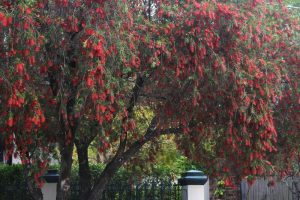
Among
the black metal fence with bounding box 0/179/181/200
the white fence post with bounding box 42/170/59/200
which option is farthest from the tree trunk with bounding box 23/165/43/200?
the black metal fence with bounding box 0/179/181/200

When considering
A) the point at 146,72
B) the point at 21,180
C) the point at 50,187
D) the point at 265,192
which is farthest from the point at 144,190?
the point at 265,192

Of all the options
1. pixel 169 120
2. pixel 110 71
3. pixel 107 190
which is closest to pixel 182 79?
pixel 169 120

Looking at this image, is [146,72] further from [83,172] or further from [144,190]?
[144,190]

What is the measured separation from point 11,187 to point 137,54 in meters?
5.10

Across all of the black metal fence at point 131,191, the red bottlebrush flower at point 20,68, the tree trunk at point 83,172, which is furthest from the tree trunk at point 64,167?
the red bottlebrush flower at point 20,68

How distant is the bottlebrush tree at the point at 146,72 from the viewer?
7371 mm

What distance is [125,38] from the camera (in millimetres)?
7836

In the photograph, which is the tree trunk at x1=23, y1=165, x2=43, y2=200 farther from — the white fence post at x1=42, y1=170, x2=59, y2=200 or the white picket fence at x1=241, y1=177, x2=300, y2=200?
the white picket fence at x1=241, y1=177, x2=300, y2=200

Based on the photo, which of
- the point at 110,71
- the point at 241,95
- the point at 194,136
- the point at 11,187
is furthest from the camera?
the point at 11,187

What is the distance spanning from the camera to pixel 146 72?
29.0ft

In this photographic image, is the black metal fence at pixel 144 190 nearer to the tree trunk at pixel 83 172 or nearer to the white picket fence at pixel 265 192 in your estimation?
the tree trunk at pixel 83 172

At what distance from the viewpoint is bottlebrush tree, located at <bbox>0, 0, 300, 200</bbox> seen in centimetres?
737

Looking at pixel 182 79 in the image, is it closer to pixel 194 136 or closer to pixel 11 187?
pixel 194 136

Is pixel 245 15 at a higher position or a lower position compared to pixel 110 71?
higher
